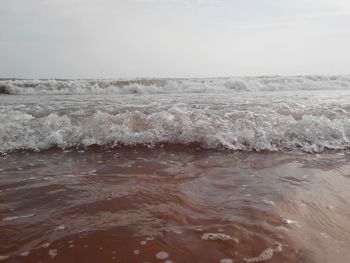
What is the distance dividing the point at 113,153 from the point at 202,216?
7.59ft

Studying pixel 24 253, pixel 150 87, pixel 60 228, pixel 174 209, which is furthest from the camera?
pixel 150 87

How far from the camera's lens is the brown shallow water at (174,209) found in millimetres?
2232

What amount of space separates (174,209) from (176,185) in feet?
1.99

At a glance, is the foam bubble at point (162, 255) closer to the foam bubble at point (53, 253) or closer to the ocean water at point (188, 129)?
the foam bubble at point (53, 253)

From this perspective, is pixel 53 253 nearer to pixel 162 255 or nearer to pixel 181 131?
pixel 162 255

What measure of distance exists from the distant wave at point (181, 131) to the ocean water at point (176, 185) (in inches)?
0.7

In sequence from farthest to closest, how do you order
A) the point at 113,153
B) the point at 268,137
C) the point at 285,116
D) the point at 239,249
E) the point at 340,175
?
the point at 285,116
the point at 268,137
the point at 113,153
the point at 340,175
the point at 239,249

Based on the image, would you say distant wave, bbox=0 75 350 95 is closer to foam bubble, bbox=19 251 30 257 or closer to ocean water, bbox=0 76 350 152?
ocean water, bbox=0 76 350 152

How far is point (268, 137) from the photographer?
17.5ft

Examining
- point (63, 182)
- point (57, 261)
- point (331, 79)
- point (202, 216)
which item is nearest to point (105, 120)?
point (63, 182)

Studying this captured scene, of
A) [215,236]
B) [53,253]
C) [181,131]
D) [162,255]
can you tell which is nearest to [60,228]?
[53,253]

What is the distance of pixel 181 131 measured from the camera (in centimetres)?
546

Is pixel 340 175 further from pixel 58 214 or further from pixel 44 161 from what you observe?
pixel 44 161

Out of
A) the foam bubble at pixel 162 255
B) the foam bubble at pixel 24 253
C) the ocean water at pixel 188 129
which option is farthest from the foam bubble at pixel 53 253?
the ocean water at pixel 188 129
